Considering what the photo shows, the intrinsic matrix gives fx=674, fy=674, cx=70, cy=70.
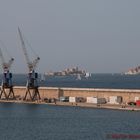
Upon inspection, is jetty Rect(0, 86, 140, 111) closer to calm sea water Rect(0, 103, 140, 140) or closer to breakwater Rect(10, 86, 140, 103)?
breakwater Rect(10, 86, 140, 103)

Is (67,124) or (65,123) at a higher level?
(65,123)

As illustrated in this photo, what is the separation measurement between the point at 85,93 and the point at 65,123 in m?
39.6

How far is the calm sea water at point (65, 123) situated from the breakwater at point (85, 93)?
10.1 metres

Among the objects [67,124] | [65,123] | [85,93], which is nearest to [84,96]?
[85,93]

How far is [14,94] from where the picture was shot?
513ft

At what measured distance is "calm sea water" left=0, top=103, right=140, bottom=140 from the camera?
82.6 m

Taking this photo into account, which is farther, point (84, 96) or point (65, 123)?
point (84, 96)

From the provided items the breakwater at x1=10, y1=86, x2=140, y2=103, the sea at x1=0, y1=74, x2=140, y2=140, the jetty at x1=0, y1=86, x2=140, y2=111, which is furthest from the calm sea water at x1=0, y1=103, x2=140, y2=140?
the breakwater at x1=10, y1=86, x2=140, y2=103

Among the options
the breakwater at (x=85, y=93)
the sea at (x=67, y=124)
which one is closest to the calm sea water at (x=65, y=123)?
the sea at (x=67, y=124)

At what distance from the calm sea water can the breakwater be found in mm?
10130

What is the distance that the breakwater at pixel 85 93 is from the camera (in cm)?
12445

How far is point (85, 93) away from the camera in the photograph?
443 feet

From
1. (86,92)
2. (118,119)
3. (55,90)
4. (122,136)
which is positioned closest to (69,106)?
(86,92)

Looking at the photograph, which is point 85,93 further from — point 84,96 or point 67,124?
point 67,124
